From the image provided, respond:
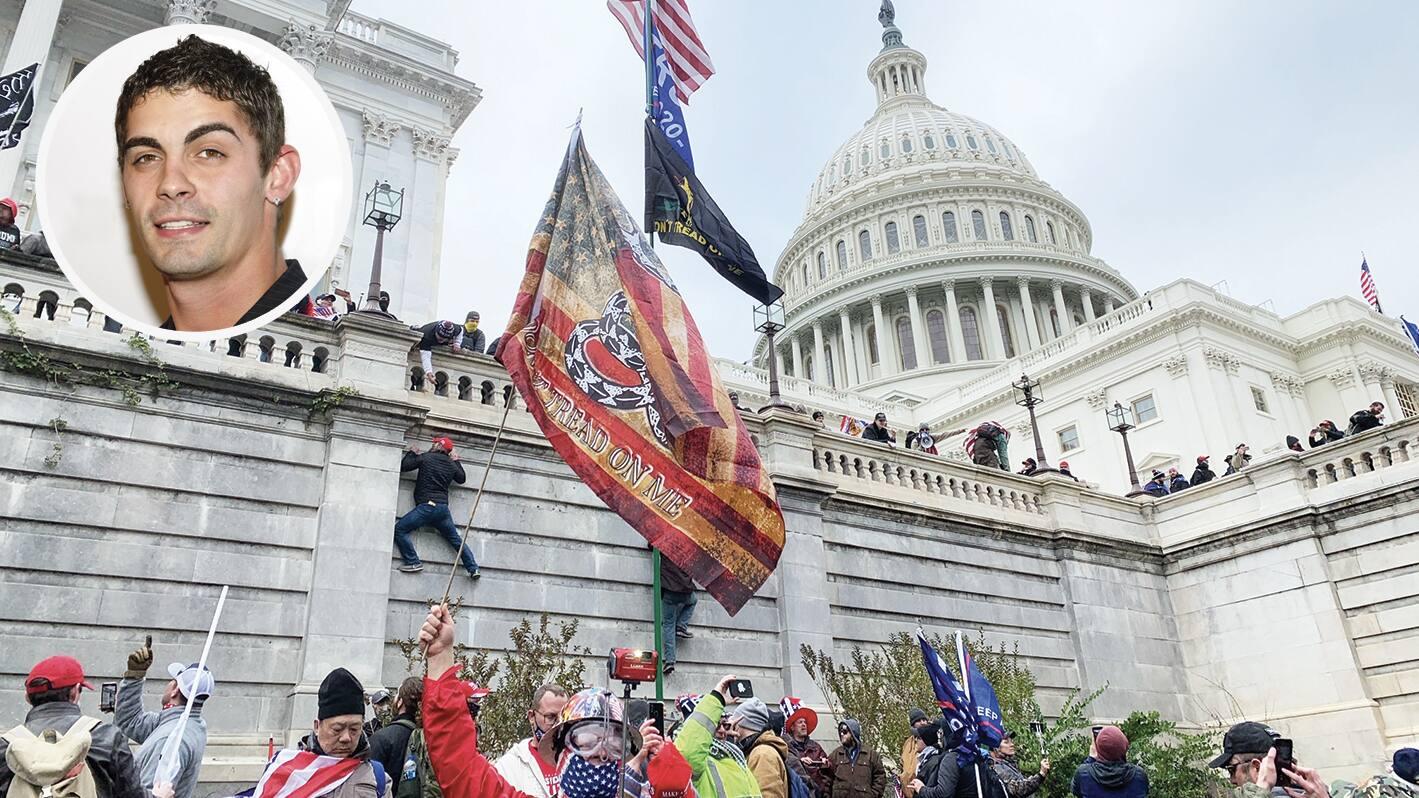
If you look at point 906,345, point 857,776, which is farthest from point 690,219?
point 906,345

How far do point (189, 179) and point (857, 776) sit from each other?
753cm

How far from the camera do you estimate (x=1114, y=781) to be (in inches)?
289

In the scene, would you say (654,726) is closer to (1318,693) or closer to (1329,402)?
(1318,693)

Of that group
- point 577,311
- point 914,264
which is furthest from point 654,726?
point 914,264

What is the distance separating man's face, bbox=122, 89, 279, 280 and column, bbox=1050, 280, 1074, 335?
79107 millimetres

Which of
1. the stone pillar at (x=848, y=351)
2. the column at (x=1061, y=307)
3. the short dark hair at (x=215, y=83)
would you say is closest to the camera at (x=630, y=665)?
the short dark hair at (x=215, y=83)

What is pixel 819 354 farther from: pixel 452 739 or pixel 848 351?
pixel 452 739

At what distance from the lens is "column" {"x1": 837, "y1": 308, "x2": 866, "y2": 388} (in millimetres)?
82625

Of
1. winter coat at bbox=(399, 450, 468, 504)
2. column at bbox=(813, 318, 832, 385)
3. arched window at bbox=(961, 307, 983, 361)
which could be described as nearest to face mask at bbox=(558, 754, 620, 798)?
winter coat at bbox=(399, 450, 468, 504)

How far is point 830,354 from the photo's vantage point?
287 feet

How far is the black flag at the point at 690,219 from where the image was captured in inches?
403

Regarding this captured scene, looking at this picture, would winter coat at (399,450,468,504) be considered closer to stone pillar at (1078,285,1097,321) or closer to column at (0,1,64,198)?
column at (0,1,64,198)

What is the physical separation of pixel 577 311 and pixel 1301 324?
5766cm

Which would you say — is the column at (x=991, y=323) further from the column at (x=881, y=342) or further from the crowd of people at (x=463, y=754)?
the crowd of people at (x=463, y=754)
